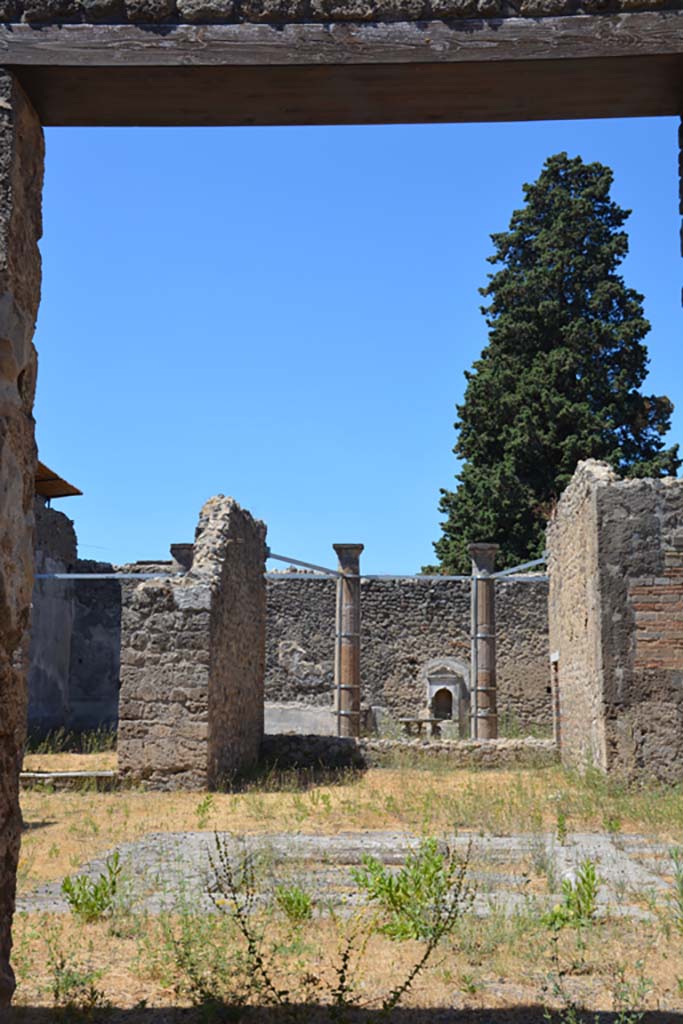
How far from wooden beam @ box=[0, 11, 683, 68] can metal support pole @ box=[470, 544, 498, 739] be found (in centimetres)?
1387

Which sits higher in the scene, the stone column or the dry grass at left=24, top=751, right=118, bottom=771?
the stone column

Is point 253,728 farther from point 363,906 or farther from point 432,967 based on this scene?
point 432,967

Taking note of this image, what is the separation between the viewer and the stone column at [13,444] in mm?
3621

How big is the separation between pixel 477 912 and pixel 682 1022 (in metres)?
1.85

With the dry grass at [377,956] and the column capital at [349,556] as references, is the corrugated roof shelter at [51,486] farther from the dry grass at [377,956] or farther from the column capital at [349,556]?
the dry grass at [377,956]

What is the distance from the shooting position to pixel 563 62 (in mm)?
3689

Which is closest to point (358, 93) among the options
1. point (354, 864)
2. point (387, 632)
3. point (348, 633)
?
point (354, 864)

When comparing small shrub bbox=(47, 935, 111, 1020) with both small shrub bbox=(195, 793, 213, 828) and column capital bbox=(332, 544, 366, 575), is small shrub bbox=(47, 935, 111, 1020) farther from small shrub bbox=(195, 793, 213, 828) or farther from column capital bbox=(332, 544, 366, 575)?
column capital bbox=(332, 544, 366, 575)

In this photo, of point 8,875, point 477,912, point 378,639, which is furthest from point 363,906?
point 378,639

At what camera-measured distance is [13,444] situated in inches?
147

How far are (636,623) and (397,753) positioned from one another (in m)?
4.79

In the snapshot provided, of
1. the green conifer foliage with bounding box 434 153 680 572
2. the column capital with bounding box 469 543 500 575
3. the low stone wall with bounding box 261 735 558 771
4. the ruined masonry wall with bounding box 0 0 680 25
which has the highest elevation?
the green conifer foliage with bounding box 434 153 680 572

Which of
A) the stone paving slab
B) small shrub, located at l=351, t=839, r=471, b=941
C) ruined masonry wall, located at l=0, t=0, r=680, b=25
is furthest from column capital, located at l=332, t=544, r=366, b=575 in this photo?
ruined masonry wall, located at l=0, t=0, r=680, b=25

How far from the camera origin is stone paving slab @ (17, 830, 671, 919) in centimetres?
622
